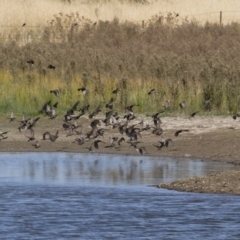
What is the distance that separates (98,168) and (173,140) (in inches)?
119

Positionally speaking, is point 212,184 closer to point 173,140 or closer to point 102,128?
point 173,140

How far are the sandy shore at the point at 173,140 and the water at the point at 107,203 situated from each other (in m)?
0.90

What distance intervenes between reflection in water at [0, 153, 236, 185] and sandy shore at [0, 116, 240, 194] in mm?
559

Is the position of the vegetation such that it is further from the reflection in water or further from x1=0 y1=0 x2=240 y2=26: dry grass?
x1=0 y1=0 x2=240 y2=26: dry grass

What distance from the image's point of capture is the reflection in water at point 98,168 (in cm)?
1290

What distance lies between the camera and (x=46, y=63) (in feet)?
70.7

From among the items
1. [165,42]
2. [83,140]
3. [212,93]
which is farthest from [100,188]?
[165,42]

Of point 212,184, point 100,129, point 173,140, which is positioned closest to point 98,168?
point 212,184

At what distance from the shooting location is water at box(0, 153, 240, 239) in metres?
→ 9.75

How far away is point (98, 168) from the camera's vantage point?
13.8 meters

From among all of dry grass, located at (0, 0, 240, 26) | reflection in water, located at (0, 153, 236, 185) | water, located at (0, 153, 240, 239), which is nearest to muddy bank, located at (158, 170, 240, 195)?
water, located at (0, 153, 240, 239)

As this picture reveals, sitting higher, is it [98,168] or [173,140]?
[173,140]

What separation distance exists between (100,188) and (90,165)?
2111 mm

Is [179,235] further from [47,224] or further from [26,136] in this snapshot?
[26,136]
